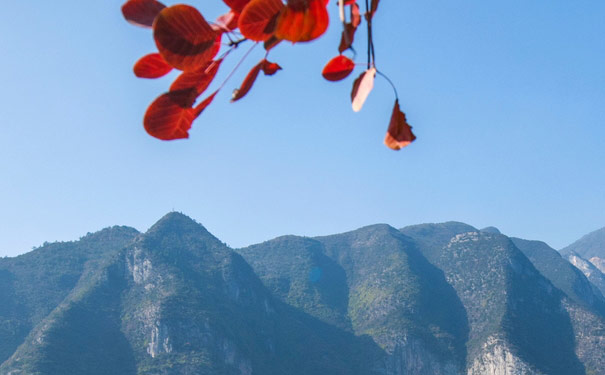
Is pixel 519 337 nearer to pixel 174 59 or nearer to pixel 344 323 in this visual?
pixel 344 323

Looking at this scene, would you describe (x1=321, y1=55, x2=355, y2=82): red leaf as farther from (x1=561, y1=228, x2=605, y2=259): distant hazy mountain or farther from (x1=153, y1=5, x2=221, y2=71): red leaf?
(x1=561, y1=228, x2=605, y2=259): distant hazy mountain

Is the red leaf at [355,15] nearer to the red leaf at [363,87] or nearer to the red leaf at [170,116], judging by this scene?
the red leaf at [363,87]

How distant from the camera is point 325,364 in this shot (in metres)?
62.4

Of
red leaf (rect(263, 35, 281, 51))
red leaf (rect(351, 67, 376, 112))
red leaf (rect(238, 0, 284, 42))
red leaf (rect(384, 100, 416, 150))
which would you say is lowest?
red leaf (rect(384, 100, 416, 150))

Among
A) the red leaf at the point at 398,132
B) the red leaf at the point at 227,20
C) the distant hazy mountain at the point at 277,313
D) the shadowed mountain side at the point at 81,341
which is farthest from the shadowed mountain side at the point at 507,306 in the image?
the red leaf at the point at 227,20

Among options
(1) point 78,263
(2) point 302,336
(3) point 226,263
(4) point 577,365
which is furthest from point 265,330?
(4) point 577,365

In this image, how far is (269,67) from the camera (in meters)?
0.69

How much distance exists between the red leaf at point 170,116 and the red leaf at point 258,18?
6.1 inches

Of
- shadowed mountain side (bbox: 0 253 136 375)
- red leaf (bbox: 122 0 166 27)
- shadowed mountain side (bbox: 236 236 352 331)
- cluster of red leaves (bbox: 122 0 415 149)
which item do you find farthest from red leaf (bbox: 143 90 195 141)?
shadowed mountain side (bbox: 236 236 352 331)

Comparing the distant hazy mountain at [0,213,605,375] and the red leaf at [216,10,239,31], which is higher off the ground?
the distant hazy mountain at [0,213,605,375]

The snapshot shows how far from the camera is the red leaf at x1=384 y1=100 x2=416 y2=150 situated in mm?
694

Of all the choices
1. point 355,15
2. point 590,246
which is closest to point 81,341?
point 355,15

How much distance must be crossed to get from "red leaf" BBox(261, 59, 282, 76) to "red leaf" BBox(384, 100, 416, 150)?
18cm

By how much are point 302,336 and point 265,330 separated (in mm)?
5469
